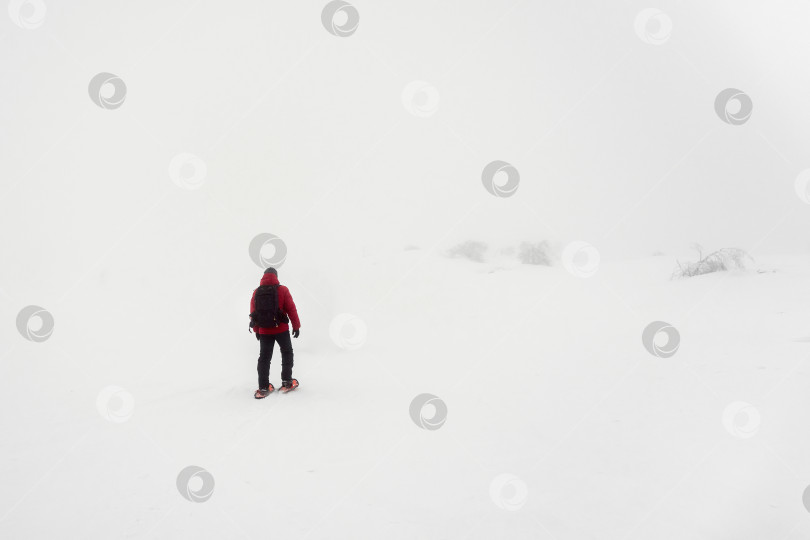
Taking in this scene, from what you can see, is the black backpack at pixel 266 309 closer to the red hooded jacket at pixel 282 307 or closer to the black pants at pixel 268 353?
the red hooded jacket at pixel 282 307

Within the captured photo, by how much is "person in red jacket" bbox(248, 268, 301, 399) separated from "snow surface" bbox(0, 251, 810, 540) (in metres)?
0.30

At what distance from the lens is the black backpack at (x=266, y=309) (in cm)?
545

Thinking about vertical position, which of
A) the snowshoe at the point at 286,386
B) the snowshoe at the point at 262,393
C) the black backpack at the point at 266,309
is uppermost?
the black backpack at the point at 266,309

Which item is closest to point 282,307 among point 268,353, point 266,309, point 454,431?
point 266,309

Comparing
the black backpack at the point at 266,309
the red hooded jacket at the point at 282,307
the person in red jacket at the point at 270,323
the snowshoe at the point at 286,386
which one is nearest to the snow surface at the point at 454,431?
the snowshoe at the point at 286,386

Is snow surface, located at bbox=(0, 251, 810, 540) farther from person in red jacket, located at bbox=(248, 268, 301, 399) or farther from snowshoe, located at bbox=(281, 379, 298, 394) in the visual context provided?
person in red jacket, located at bbox=(248, 268, 301, 399)

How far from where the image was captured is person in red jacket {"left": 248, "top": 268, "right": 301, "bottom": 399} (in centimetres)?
546

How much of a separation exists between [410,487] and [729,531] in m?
2.35

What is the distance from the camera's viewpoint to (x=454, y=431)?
14.5 ft

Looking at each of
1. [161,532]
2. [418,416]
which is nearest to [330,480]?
[161,532]

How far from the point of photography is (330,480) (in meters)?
3.39

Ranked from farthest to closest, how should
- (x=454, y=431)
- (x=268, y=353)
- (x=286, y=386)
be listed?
(x=286, y=386)
(x=268, y=353)
(x=454, y=431)

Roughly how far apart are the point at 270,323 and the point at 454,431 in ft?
9.80

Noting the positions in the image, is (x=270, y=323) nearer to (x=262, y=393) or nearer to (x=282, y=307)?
(x=282, y=307)
